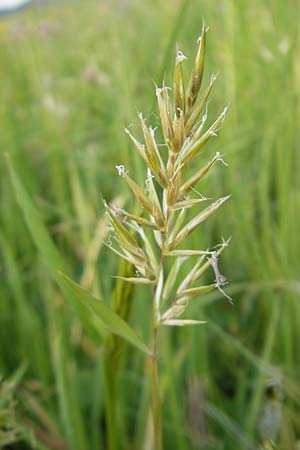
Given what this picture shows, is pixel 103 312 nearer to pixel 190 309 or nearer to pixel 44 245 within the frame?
pixel 44 245

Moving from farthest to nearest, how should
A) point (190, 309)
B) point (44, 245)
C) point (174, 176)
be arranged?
point (190, 309) → point (44, 245) → point (174, 176)

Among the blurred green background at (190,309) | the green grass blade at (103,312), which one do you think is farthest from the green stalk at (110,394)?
the green grass blade at (103,312)

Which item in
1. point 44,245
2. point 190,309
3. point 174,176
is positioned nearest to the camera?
point 174,176

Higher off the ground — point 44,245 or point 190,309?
point 44,245

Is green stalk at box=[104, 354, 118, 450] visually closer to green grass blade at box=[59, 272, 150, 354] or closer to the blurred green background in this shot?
the blurred green background

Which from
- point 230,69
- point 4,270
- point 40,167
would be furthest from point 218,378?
point 40,167

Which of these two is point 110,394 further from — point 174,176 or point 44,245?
point 174,176

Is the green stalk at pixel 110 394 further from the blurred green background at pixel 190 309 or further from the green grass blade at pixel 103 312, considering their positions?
the green grass blade at pixel 103 312

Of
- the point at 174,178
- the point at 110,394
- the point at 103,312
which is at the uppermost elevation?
→ the point at 174,178

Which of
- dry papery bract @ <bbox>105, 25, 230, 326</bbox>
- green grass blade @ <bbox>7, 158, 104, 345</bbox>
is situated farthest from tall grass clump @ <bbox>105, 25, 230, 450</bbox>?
green grass blade @ <bbox>7, 158, 104, 345</bbox>

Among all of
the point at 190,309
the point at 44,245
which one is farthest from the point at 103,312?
the point at 190,309

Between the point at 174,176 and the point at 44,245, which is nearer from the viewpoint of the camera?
the point at 174,176

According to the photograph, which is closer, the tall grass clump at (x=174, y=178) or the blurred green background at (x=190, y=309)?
the tall grass clump at (x=174, y=178)
